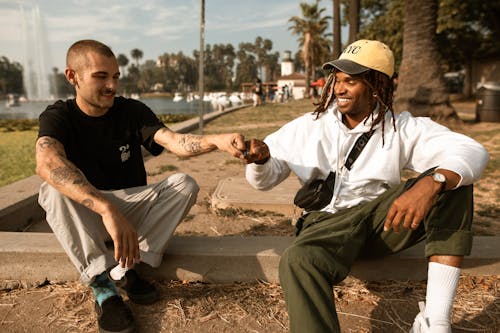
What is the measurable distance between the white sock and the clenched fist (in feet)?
3.28

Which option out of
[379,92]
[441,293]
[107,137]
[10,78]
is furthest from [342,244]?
[10,78]

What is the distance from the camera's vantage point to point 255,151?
221 cm

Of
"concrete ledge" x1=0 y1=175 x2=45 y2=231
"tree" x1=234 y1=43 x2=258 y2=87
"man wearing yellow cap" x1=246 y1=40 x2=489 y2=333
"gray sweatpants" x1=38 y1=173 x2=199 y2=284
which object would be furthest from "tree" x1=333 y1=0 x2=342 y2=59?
"tree" x1=234 y1=43 x2=258 y2=87

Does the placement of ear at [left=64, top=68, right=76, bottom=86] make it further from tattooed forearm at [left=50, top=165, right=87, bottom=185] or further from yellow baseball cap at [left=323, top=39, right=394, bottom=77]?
yellow baseball cap at [left=323, top=39, right=394, bottom=77]

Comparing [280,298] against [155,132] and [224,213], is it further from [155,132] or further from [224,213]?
[224,213]

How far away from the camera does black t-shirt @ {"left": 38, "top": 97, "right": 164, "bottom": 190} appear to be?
2.55m

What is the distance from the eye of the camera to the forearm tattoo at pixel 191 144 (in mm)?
2771

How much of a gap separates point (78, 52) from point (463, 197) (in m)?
2.31

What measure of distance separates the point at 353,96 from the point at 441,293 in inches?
44.2

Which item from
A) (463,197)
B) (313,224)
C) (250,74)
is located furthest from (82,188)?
(250,74)

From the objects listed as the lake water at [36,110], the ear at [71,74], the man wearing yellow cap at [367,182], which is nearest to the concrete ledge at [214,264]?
the man wearing yellow cap at [367,182]

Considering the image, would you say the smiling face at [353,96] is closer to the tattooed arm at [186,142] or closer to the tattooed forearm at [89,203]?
the tattooed arm at [186,142]

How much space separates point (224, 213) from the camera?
13.7ft

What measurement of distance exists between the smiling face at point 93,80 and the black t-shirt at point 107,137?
8cm
